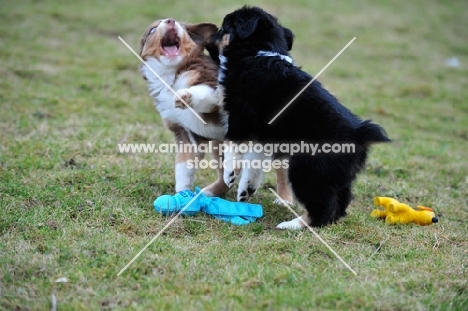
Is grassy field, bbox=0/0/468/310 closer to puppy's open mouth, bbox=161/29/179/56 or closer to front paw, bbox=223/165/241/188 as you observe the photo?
front paw, bbox=223/165/241/188

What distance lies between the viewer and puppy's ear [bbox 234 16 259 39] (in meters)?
4.21

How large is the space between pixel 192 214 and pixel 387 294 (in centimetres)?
166

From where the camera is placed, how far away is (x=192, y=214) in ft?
13.7

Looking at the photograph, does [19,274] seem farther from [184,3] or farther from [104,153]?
[184,3]

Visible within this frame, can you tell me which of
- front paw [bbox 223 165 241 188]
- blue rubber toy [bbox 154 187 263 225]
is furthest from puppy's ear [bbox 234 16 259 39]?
blue rubber toy [bbox 154 187 263 225]

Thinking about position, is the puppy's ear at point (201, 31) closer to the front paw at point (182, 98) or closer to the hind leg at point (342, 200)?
the front paw at point (182, 98)

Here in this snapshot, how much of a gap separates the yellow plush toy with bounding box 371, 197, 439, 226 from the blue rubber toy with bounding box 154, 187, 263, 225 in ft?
3.22

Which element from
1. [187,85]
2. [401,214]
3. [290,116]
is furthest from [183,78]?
[401,214]

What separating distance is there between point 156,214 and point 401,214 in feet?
6.21

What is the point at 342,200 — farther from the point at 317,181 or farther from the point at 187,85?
the point at 187,85

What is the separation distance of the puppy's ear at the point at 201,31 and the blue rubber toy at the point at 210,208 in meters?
1.34

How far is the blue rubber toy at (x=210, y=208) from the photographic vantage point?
4137 mm

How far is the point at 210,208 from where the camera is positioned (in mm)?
4195

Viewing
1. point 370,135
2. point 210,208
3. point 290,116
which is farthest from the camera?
point 210,208
